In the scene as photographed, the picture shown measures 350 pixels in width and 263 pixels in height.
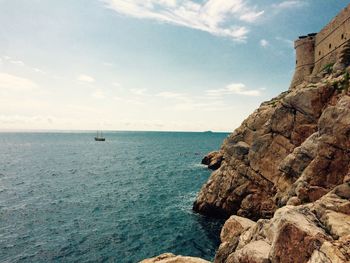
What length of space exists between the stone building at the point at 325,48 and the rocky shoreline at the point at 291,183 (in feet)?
14.2

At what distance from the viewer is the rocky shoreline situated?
1316 centimetres

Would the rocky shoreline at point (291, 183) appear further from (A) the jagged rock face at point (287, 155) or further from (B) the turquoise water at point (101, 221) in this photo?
(B) the turquoise water at point (101, 221)

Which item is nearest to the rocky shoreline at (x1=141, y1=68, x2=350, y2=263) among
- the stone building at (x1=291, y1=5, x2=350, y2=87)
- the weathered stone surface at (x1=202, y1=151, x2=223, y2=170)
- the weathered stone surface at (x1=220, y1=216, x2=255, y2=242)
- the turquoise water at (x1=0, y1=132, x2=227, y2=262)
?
the weathered stone surface at (x1=220, y1=216, x2=255, y2=242)

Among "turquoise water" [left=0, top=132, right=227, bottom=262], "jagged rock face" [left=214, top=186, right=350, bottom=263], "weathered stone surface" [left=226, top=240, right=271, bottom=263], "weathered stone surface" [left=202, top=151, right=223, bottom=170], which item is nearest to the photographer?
"jagged rock face" [left=214, top=186, right=350, bottom=263]

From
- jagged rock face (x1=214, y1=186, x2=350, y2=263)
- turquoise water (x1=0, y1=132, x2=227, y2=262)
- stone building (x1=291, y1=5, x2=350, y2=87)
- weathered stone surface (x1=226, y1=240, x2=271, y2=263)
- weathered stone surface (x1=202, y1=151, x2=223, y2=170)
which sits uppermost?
stone building (x1=291, y1=5, x2=350, y2=87)

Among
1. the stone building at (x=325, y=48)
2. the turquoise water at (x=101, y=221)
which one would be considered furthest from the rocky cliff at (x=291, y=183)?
the turquoise water at (x=101, y=221)

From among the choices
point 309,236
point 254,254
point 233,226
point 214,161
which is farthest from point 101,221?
point 214,161

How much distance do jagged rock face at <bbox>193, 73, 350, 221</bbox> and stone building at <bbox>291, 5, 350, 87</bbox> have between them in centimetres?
746

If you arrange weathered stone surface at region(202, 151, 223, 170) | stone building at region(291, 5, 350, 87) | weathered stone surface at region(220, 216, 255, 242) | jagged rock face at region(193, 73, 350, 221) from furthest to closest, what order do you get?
weathered stone surface at region(202, 151, 223, 170) < stone building at region(291, 5, 350, 87) < weathered stone surface at region(220, 216, 255, 242) < jagged rock face at region(193, 73, 350, 221)

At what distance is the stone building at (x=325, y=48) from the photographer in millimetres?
37969

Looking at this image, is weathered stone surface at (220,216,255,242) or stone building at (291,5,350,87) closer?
weathered stone surface at (220,216,255,242)

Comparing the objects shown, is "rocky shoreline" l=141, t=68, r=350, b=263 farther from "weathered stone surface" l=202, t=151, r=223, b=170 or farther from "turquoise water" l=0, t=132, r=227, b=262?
"weathered stone surface" l=202, t=151, r=223, b=170

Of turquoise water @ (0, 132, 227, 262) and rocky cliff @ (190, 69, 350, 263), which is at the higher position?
rocky cliff @ (190, 69, 350, 263)

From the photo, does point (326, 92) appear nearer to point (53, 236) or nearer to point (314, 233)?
point (314, 233)
